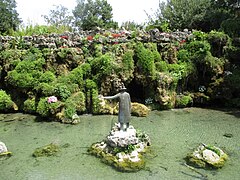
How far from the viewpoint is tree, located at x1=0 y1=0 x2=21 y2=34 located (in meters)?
28.4

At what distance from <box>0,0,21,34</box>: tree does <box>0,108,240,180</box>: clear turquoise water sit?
618 inches

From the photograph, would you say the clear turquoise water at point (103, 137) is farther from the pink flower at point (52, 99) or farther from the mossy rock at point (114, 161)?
the pink flower at point (52, 99)

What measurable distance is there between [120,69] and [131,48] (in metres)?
1.64

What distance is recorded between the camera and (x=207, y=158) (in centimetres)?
909

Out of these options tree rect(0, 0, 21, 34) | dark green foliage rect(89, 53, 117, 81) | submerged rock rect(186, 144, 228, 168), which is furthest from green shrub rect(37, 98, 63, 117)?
tree rect(0, 0, 21, 34)

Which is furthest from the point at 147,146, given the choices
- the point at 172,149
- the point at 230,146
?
the point at 230,146

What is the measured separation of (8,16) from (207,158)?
2717 centimetres

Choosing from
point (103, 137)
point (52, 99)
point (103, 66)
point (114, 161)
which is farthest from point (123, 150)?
point (103, 66)

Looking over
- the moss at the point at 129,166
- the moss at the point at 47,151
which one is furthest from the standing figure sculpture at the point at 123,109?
the moss at the point at 47,151

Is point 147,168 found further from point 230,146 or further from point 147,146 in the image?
point 230,146

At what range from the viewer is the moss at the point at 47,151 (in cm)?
1020

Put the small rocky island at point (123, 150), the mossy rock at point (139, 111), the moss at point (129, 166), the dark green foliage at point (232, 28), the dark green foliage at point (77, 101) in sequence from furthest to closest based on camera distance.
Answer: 1. the dark green foliage at point (232, 28)
2. the dark green foliage at point (77, 101)
3. the mossy rock at point (139, 111)
4. the small rocky island at point (123, 150)
5. the moss at point (129, 166)

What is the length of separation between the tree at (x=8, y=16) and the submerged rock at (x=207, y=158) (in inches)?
942

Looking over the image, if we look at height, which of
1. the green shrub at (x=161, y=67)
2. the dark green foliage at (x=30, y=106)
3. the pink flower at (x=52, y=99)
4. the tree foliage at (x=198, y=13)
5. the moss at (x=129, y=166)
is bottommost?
the moss at (x=129, y=166)
